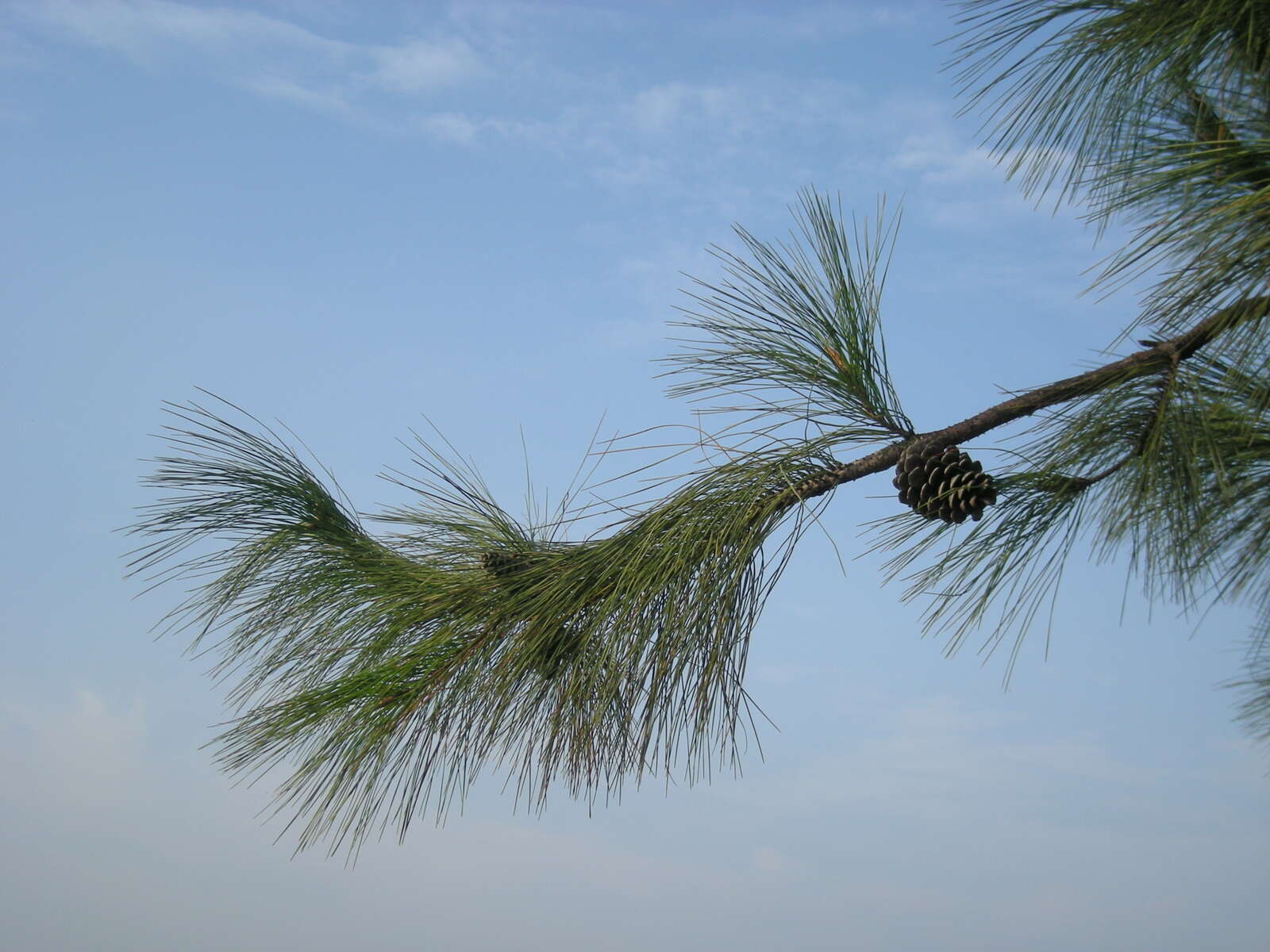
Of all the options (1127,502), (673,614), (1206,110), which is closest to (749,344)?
(673,614)

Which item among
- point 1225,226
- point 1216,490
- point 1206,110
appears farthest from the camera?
point 1206,110

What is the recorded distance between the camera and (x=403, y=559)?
1.20 meters

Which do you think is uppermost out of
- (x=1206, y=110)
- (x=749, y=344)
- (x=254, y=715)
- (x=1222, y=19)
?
(x=1206, y=110)

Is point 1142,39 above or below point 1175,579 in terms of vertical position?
above

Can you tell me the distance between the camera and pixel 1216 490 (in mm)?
1108

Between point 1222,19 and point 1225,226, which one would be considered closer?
point 1225,226

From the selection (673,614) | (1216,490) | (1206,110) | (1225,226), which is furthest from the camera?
(1206,110)

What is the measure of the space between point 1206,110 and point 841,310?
553mm

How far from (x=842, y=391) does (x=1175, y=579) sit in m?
0.38

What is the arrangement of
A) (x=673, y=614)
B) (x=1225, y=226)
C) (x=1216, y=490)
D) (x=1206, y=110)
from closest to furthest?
1. (x=1225, y=226)
2. (x=673, y=614)
3. (x=1216, y=490)
4. (x=1206, y=110)

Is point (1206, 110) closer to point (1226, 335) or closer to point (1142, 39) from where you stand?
point (1142, 39)

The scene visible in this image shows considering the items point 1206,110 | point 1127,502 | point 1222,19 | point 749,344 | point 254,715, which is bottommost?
point 254,715

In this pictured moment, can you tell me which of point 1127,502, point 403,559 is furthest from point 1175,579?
point 403,559

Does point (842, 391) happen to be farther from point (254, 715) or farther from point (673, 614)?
point (254, 715)
